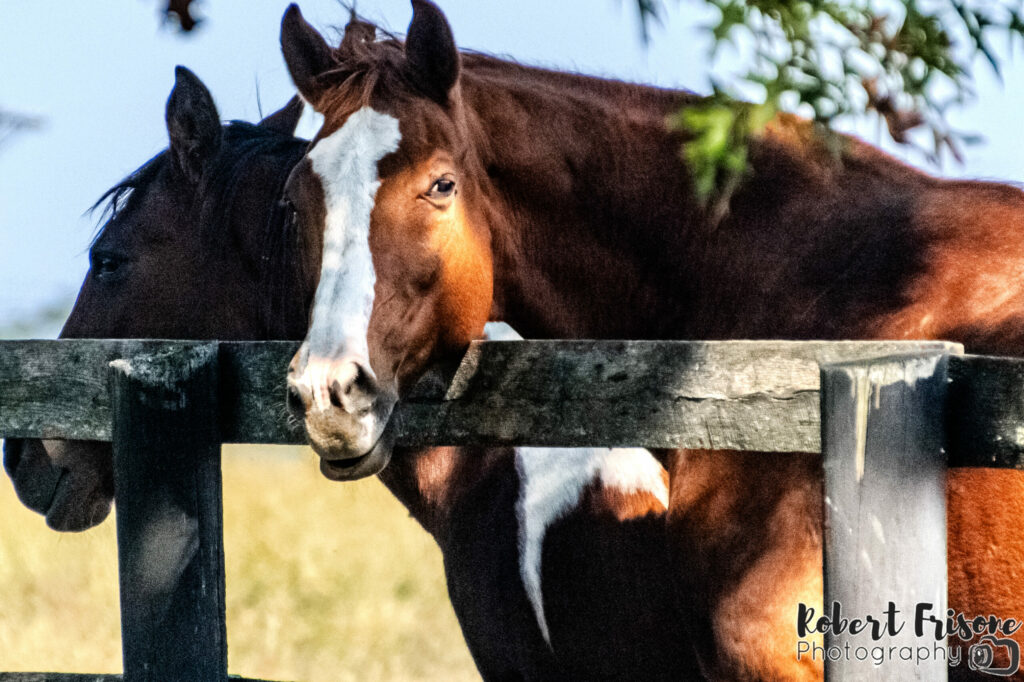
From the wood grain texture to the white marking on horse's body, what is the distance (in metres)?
1.06

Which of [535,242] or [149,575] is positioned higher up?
[535,242]

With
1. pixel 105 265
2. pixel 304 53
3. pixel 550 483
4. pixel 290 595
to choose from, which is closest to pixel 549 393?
pixel 550 483

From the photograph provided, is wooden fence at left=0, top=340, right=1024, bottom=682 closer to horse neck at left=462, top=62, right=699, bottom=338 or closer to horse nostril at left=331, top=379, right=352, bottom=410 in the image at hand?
horse nostril at left=331, top=379, right=352, bottom=410

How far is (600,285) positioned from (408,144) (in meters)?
0.81

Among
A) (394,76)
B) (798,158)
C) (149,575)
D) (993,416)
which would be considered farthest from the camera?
(798,158)

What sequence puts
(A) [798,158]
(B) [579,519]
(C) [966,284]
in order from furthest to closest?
(B) [579,519]
(A) [798,158]
(C) [966,284]

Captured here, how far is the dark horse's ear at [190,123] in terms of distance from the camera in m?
4.07

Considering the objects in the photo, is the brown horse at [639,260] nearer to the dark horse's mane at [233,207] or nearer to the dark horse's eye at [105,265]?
the dark horse's mane at [233,207]

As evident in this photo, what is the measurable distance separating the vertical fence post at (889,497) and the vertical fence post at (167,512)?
1328mm

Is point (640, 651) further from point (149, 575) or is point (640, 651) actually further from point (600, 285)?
point (149, 575)

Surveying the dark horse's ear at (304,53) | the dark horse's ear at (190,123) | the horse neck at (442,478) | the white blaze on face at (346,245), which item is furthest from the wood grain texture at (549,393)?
the dark horse's ear at (190,123)

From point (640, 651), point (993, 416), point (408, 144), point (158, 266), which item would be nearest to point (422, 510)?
point (640, 651)

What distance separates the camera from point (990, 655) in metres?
2.29

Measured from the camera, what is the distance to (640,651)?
3225mm
